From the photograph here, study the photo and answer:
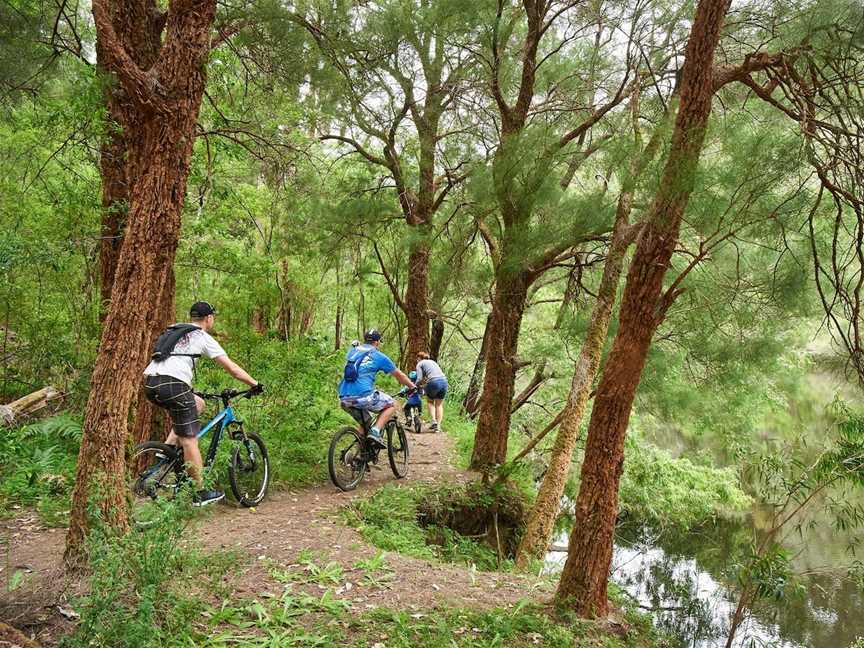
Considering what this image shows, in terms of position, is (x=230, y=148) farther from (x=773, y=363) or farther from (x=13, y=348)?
(x=773, y=363)

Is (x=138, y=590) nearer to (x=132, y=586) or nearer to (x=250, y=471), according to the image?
(x=132, y=586)

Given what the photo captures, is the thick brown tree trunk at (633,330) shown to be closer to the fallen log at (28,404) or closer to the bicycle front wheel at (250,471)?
the bicycle front wheel at (250,471)

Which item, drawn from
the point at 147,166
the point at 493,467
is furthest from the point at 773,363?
the point at 147,166

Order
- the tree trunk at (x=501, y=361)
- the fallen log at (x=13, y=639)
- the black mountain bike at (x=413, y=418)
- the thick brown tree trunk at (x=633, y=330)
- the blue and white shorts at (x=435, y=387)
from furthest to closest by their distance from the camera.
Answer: the black mountain bike at (x=413, y=418) < the blue and white shorts at (x=435, y=387) < the tree trunk at (x=501, y=361) < the thick brown tree trunk at (x=633, y=330) < the fallen log at (x=13, y=639)

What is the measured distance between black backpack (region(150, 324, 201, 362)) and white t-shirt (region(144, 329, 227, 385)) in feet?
0.10

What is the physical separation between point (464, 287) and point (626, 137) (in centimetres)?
521

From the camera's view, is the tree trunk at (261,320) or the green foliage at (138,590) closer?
the green foliage at (138,590)

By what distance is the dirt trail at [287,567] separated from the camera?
335cm

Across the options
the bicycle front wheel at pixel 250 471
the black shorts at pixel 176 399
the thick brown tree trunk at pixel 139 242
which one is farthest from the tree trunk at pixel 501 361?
the thick brown tree trunk at pixel 139 242

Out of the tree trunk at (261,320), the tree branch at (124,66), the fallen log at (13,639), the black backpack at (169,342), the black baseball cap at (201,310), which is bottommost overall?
the fallen log at (13,639)

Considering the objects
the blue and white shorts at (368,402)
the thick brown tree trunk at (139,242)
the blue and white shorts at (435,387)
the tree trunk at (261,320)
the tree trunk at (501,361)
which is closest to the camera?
the thick brown tree trunk at (139,242)

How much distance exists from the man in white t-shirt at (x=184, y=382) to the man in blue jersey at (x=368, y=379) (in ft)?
6.29

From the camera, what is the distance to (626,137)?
609cm

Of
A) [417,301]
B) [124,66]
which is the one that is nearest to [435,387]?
[417,301]
